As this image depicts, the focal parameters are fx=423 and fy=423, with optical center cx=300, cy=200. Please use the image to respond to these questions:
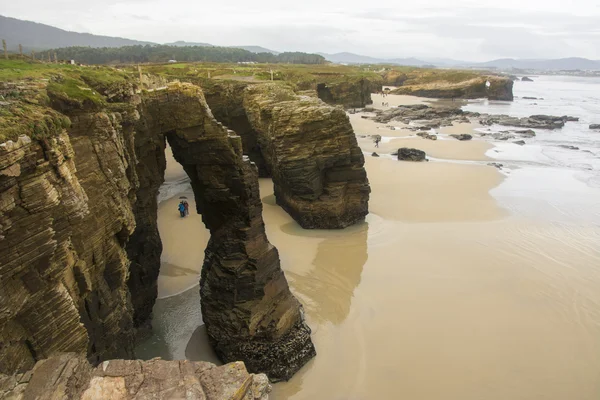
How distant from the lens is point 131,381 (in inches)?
277

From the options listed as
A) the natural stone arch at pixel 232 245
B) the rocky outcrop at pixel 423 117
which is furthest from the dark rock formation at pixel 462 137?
the natural stone arch at pixel 232 245

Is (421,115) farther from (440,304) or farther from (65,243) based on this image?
(65,243)

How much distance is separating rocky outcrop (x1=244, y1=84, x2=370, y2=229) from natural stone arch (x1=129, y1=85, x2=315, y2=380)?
9.85m

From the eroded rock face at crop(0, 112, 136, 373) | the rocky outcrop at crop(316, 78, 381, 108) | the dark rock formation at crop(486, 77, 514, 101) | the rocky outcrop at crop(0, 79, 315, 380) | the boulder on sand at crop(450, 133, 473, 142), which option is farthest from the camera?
the dark rock formation at crop(486, 77, 514, 101)

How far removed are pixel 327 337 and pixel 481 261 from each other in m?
10.4

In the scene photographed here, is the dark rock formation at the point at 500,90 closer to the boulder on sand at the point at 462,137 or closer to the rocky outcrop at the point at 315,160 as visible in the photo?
the boulder on sand at the point at 462,137

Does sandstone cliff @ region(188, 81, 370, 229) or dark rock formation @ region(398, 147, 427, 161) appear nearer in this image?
sandstone cliff @ region(188, 81, 370, 229)

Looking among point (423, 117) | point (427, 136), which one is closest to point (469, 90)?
point (423, 117)

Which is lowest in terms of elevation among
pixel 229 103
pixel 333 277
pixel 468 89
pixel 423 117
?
pixel 333 277

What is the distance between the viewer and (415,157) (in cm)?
4269

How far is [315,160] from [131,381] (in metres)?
18.5

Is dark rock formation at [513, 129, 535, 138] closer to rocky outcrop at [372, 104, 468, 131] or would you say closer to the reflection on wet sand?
rocky outcrop at [372, 104, 468, 131]

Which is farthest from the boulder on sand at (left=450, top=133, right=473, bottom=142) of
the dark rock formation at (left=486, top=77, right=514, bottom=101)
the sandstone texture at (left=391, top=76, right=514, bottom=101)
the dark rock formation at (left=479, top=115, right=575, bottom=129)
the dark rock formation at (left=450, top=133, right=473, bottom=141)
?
the dark rock formation at (left=486, top=77, right=514, bottom=101)

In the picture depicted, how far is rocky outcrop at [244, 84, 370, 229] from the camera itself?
949 inches
